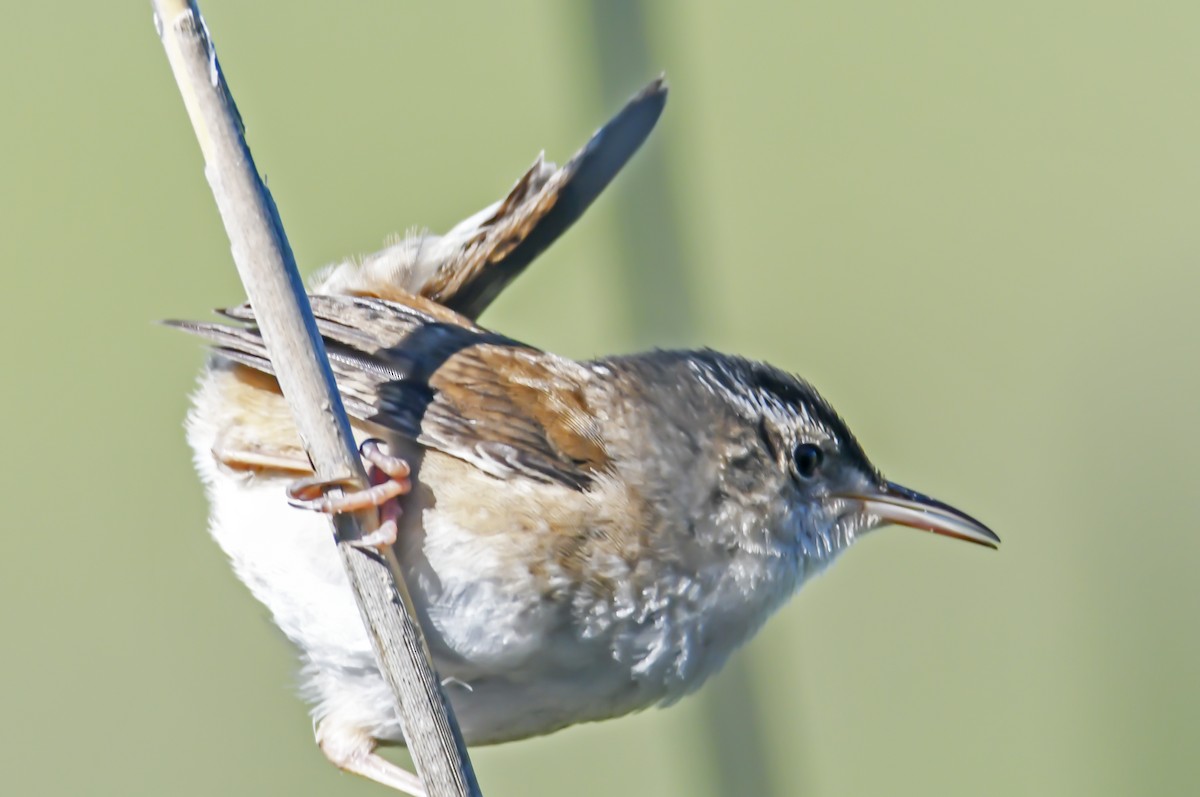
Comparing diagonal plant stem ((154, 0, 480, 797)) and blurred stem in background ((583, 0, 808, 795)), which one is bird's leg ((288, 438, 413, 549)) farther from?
blurred stem in background ((583, 0, 808, 795))

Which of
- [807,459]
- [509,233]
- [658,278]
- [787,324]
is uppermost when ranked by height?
[787,324]

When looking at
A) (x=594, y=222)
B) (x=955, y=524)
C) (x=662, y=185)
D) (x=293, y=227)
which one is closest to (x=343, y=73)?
(x=293, y=227)

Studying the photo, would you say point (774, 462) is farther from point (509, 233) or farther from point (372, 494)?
point (372, 494)

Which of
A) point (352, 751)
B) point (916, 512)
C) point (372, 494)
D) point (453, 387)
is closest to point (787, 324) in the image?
point (916, 512)

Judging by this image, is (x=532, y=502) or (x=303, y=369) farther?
(x=532, y=502)

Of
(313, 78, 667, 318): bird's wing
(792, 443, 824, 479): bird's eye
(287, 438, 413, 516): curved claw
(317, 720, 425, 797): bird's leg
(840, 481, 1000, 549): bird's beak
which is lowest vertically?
(317, 720, 425, 797): bird's leg

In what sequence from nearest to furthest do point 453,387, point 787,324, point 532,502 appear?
point 532,502 → point 453,387 → point 787,324

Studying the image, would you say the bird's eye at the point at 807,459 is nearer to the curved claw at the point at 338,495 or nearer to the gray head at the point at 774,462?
the gray head at the point at 774,462

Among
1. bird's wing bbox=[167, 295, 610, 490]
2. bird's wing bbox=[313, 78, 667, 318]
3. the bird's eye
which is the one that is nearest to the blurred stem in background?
bird's wing bbox=[313, 78, 667, 318]

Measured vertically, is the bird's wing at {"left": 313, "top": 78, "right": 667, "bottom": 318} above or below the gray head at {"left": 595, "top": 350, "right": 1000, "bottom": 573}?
above
